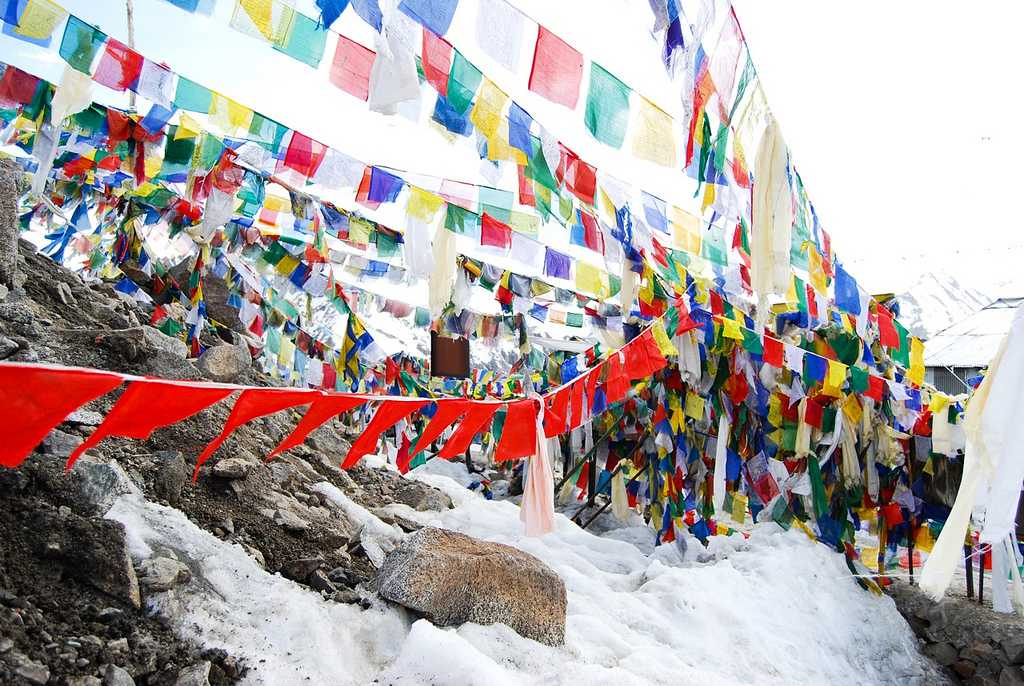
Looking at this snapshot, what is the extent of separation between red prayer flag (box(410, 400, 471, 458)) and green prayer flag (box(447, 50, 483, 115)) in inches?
91.7

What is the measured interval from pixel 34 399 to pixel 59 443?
2049 millimetres

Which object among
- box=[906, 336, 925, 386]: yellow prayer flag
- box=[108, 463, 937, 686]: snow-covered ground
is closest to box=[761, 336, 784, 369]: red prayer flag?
box=[906, 336, 925, 386]: yellow prayer flag

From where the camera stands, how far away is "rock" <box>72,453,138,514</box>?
3.71m

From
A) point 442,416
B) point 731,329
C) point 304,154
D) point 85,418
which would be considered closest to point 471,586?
point 442,416

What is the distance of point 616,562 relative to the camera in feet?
24.3

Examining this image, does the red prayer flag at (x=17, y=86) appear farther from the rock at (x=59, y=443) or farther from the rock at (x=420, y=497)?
the rock at (x=420, y=497)

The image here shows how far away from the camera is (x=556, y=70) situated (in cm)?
463

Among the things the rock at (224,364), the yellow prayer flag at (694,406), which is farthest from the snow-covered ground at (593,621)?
the rock at (224,364)

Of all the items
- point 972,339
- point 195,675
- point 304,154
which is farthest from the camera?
point 972,339

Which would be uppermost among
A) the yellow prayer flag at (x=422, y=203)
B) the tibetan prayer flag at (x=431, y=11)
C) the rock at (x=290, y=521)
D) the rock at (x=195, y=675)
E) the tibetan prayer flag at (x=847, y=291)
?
the tibetan prayer flag at (x=431, y=11)

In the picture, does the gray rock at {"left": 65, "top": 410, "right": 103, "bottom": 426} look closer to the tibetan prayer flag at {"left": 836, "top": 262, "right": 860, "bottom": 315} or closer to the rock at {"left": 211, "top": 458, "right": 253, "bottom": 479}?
the rock at {"left": 211, "top": 458, "right": 253, "bottom": 479}

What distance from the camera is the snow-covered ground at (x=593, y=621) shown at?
347 cm

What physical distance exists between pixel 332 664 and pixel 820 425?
22.0 feet

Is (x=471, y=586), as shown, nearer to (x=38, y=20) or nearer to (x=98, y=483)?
(x=98, y=483)
